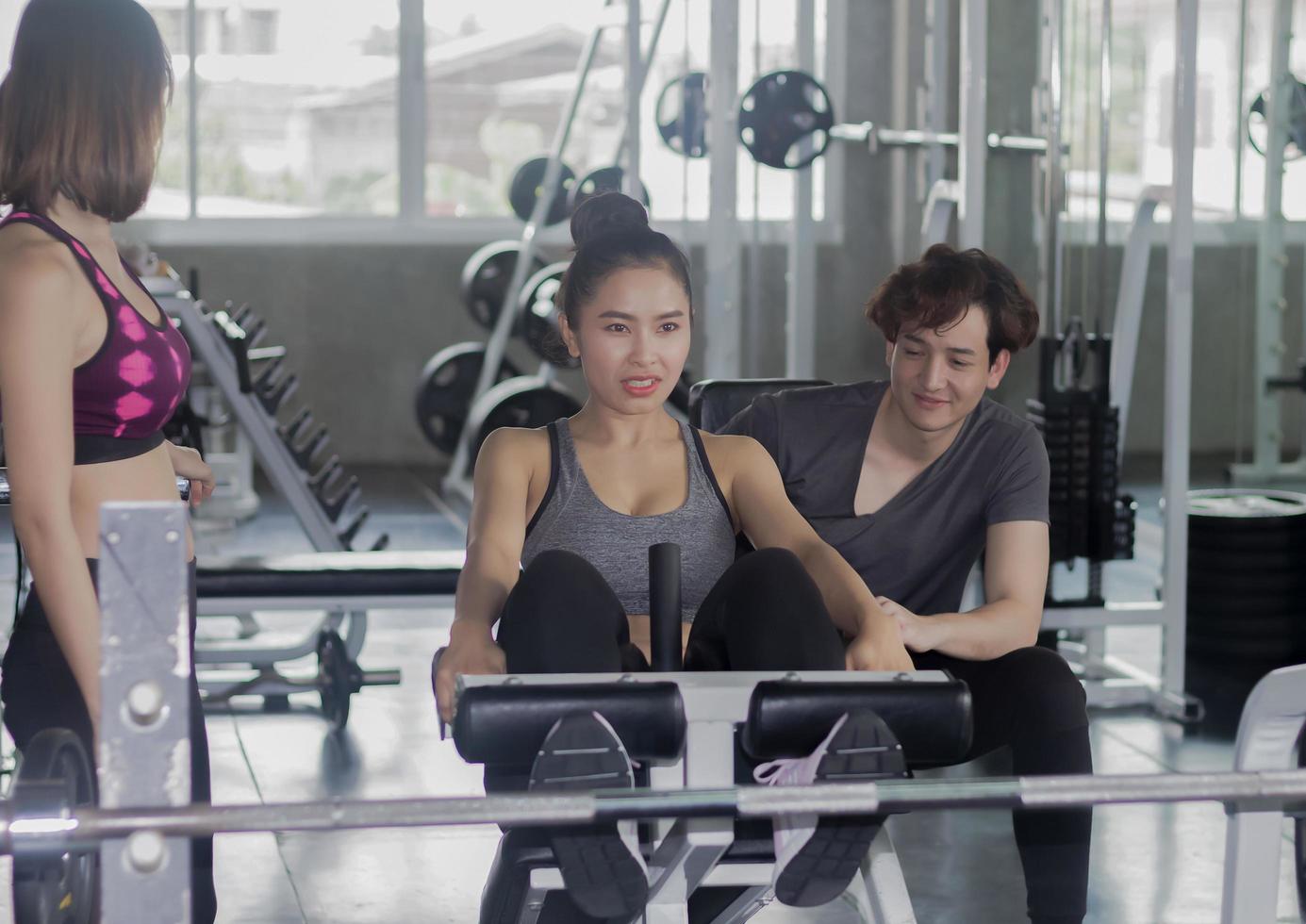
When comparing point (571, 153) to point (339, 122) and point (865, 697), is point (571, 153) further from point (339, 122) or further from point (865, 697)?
point (865, 697)

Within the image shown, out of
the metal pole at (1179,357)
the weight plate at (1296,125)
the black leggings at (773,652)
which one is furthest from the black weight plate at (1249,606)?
the black leggings at (773,652)

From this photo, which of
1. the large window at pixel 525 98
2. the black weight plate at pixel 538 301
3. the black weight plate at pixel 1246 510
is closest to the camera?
the black weight plate at pixel 1246 510

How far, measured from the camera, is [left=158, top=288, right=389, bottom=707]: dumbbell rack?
3359 millimetres

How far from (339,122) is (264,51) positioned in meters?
0.43

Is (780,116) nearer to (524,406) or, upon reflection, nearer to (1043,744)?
(524,406)

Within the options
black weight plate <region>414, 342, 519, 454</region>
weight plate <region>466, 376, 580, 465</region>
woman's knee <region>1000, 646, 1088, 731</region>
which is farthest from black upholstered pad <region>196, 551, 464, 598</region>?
black weight plate <region>414, 342, 519, 454</region>

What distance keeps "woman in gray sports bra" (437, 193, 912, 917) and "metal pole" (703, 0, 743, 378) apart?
73.9 inches

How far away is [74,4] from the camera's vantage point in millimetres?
1359

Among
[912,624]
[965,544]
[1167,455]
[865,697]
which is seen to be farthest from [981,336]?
[1167,455]

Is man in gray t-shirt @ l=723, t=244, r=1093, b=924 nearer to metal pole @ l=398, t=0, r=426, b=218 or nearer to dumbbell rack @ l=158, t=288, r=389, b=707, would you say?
dumbbell rack @ l=158, t=288, r=389, b=707

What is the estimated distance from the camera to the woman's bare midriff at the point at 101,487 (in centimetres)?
142

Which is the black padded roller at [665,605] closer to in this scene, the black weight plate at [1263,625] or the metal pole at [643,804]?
the metal pole at [643,804]

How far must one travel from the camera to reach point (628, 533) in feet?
5.48

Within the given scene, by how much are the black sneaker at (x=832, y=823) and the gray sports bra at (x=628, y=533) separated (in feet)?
1.15
